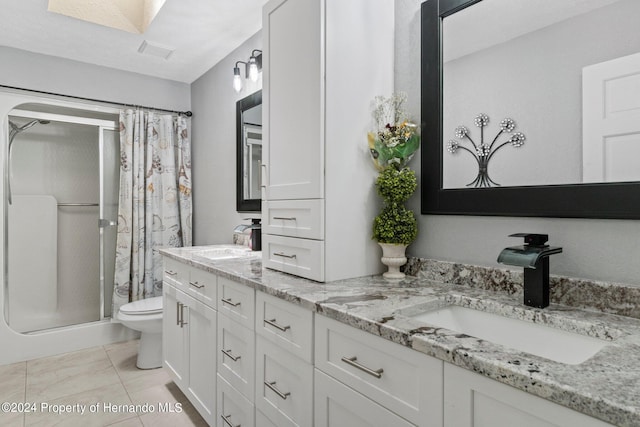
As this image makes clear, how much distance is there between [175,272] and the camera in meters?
2.24

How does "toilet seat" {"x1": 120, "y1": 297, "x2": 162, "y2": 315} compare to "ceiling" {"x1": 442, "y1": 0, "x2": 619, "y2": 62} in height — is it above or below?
below

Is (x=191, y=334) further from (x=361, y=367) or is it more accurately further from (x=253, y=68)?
(x=253, y=68)

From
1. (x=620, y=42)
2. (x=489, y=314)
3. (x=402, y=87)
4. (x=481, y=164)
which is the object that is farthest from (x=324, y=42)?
(x=489, y=314)

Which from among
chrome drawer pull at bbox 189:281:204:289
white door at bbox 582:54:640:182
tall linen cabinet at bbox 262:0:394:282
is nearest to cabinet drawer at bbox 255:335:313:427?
tall linen cabinet at bbox 262:0:394:282

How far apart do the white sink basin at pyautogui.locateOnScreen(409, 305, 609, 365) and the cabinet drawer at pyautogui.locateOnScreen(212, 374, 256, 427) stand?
2.85 ft

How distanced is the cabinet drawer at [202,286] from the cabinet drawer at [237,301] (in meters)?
0.07

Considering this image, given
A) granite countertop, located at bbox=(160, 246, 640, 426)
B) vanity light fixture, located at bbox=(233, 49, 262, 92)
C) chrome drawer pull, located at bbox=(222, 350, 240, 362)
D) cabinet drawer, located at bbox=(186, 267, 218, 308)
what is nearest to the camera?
granite countertop, located at bbox=(160, 246, 640, 426)

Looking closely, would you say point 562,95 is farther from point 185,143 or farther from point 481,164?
point 185,143

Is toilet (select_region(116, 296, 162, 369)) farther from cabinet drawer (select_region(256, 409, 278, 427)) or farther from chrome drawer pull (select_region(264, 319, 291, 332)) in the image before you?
chrome drawer pull (select_region(264, 319, 291, 332))

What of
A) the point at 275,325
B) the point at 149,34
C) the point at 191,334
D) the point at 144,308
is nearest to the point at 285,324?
the point at 275,325

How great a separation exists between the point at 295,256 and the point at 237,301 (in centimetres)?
31

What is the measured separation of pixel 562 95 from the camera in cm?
112

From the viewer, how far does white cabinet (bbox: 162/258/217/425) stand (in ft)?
5.90

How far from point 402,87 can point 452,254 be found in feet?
2.45
